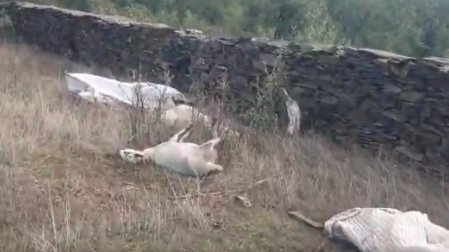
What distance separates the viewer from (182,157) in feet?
15.0

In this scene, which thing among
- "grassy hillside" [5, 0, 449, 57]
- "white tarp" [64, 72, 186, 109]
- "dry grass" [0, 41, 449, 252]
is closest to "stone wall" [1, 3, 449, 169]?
"dry grass" [0, 41, 449, 252]

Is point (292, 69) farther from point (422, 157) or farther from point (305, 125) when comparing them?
point (422, 157)

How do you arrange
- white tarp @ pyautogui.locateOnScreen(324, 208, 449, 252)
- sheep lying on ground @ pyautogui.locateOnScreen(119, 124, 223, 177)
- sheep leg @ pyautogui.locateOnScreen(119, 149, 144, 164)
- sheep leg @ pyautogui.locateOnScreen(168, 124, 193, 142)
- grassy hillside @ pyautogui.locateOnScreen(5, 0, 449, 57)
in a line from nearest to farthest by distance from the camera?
white tarp @ pyautogui.locateOnScreen(324, 208, 449, 252) < sheep lying on ground @ pyautogui.locateOnScreen(119, 124, 223, 177) < sheep leg @ pyautogui.locateOnScreen(119, 149, 144, 164) < sheep leg @ pyautogui.locateOnScreen(168, 124, 193, 142) < grassy hillside @ pyautogui.locateOnScreen(5, 0, 449, 57)

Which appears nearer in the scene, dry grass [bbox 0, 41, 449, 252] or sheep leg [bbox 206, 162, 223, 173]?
dry grass [bbox 0, 41, 449, 252]

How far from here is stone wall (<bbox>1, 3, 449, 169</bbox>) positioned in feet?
17.2

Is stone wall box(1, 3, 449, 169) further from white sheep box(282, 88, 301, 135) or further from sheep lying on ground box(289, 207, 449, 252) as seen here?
sheep lying on ground box(289, 207, 449, 252)

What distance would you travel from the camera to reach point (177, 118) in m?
5.62

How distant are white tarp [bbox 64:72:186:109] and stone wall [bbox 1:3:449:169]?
28.6 inches

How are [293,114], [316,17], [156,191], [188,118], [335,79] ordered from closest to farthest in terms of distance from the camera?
[156,191], [188,118], [335,79], [293,114], [316,17]

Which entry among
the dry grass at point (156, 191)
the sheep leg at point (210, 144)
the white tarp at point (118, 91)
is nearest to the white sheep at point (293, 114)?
the dry grass at point (156, 191)

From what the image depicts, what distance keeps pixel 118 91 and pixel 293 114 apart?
1.95 metres

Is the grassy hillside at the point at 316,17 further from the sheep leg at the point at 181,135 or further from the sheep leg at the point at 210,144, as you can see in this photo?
the sheep leg at the point at 210,144

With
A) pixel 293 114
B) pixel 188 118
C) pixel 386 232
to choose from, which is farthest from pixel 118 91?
pixel 386 232

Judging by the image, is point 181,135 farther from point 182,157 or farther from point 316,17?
point 316,17
